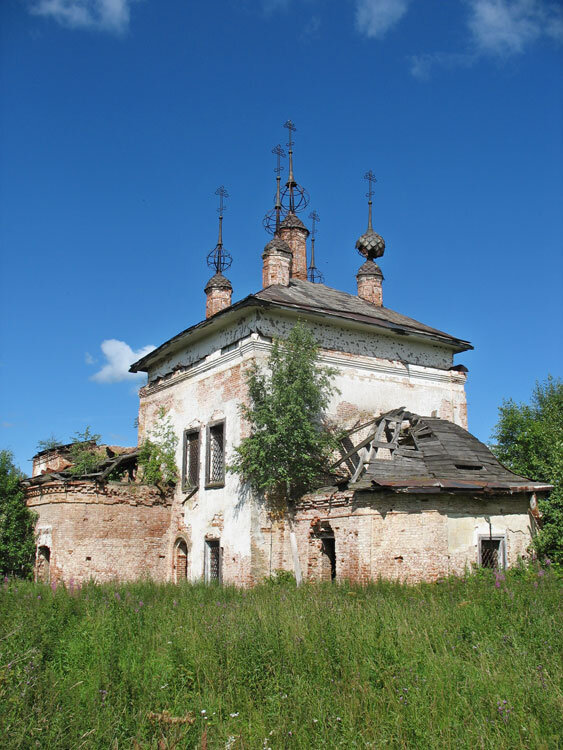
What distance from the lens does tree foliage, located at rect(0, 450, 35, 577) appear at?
17234mm

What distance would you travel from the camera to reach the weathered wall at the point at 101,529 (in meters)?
16.6

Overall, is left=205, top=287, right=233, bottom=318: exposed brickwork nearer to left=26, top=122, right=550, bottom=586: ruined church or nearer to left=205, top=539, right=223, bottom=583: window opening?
left=26, top=122, right=550, bottom=586: ruined church

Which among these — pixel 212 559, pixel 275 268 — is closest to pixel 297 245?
pixel 275 268

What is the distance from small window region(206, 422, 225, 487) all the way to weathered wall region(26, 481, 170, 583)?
81.7 inches

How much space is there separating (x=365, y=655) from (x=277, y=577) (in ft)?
27.2

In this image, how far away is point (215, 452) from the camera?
17.2 m

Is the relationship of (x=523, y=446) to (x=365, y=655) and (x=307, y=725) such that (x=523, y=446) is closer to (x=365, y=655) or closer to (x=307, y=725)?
(x=365, y=655)

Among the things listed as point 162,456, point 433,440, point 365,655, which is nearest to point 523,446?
point 433,440

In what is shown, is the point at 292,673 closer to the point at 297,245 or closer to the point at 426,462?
the point at 426,462

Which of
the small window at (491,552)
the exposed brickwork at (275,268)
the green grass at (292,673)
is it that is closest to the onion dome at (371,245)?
the exposed brickwork at (275,268)

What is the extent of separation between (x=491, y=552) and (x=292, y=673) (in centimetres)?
790

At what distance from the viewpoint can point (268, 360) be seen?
15773mm

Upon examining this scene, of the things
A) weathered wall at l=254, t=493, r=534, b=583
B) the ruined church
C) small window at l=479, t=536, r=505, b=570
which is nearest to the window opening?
the ruined church

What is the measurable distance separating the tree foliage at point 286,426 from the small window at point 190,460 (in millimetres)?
2520
